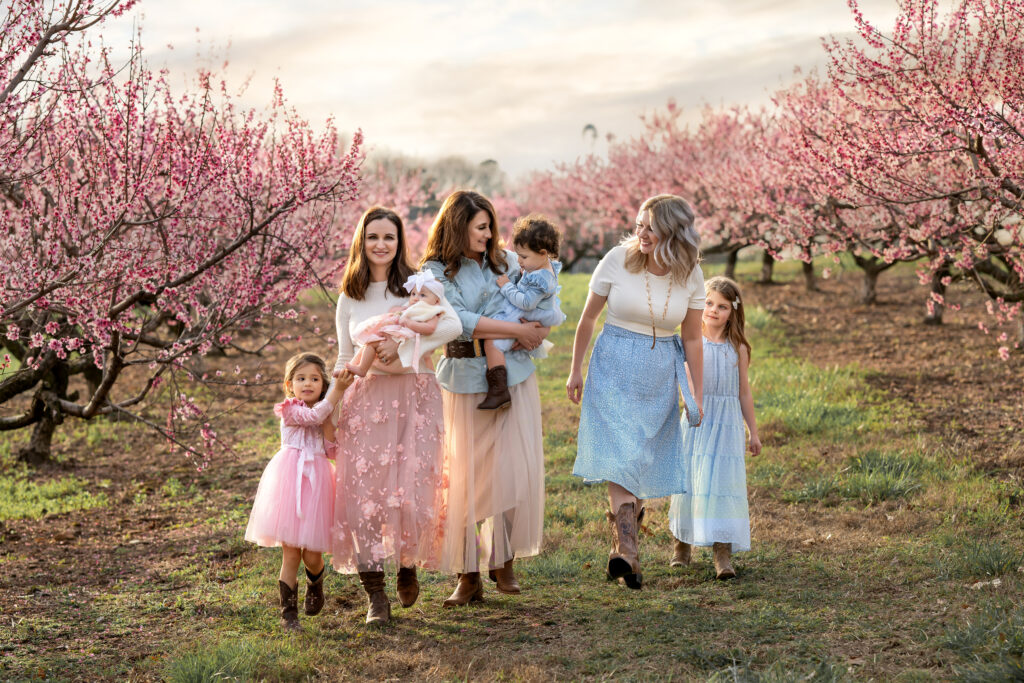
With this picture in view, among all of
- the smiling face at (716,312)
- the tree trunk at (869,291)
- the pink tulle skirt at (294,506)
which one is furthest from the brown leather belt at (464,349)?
the tree trunk at (869,291)

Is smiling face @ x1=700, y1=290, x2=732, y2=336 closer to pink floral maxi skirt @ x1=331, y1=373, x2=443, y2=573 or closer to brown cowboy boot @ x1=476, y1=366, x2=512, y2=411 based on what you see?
brown cowboy boot @ x1=476, y1=366, x2=512, y2=411

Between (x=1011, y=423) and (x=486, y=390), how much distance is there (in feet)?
19.6

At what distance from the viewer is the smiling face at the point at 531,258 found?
4.45 metres

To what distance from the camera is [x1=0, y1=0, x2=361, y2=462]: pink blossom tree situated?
5.09 meters

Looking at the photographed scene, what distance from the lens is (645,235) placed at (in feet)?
15.1

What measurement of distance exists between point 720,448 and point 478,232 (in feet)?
5.94

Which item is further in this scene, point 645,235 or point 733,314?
point 733,314

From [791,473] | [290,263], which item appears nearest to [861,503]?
[791,473]

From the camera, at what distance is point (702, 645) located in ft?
12.9

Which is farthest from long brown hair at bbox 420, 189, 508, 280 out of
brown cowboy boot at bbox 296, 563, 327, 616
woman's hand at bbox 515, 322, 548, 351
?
brown cowboy boot at bbox 296, 563, 327, 616

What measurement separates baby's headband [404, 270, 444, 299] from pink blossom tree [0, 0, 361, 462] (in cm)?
153

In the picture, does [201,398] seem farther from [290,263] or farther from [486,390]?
[486,390]

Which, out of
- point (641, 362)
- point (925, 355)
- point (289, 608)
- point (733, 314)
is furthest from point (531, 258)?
point (925, 355)

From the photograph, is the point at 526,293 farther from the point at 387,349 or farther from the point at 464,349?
the point at 387,349
